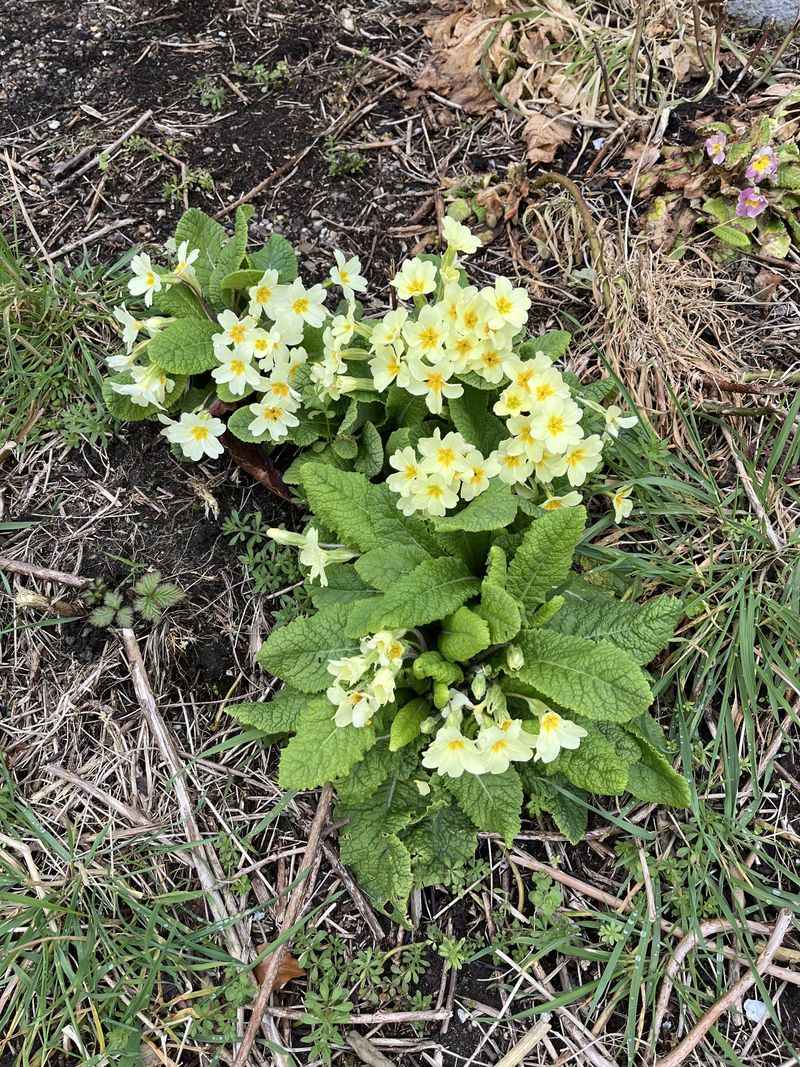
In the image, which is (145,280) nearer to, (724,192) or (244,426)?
(244,426)

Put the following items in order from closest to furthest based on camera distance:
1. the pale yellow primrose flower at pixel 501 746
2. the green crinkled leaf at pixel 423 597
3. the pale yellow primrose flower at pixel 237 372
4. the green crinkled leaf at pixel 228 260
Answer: the pale yellow primrose flower at pixel 501 746 → the green crinkled leaf at pixel 423 597 → the pale yellow primrose flower at pixel 237 372 → the green crinkled leaf at pixel 228 260

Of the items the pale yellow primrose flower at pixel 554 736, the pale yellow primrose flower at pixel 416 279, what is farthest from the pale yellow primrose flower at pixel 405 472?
the pale yellow primrose flower at pixel 554 736

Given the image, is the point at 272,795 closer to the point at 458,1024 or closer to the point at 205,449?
the point at 458,1024

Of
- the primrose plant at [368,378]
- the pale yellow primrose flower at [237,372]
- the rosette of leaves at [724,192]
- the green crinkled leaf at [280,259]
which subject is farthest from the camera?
the rosette of leaves at [724,192]

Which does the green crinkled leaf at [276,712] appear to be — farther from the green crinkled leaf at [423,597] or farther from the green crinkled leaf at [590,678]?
the green crinkled leaf at [590,678]

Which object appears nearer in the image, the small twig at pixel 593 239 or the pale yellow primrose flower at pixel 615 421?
the pale yellow primrose flower at pixel 615 421

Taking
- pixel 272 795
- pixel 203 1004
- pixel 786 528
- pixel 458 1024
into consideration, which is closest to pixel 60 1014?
pixel 203 1004

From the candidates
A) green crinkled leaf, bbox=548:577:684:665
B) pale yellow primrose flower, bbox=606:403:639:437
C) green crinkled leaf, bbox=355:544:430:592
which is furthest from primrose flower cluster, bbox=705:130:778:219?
green crinkled leaf, bbox=355:544:430:592
